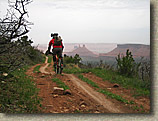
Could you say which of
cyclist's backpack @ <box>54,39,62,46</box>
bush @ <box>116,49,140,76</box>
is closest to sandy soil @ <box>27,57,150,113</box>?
cyclist's backpack @ <box>54,39,62,46</box>

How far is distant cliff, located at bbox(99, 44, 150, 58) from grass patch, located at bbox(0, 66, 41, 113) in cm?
201

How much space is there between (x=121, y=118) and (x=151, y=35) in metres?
1.87

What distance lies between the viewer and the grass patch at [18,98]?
3568 mm

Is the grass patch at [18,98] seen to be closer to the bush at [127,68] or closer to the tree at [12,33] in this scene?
the tree at [12,33]

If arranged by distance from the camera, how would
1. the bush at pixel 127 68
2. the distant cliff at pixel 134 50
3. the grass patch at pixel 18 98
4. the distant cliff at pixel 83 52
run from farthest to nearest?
the bush at pixel 127 68, the distant cliff at pixel 83 52, the distant cliff at pixel 134 50, the grass patch at pixel 18 98

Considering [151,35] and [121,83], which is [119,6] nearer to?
[151,35]

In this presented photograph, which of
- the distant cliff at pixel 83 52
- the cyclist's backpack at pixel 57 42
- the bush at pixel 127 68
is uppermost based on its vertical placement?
the cyclist's backpack at pixel 57 42

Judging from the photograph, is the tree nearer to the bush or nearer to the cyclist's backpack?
the cyclist's backpack

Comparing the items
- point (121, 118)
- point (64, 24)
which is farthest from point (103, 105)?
point (64, 24)

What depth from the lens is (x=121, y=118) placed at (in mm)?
3648

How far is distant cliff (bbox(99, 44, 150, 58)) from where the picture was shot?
417 centimetres

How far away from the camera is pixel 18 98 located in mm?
3861

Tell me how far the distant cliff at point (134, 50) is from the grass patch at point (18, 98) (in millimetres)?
2010

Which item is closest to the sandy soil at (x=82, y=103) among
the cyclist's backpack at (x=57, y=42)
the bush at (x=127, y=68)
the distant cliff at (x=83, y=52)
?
the distant cliff at (x=83, y=52)
